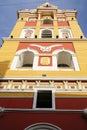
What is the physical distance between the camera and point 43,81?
1101 centimetres

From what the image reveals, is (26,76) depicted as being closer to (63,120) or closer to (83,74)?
(83,74)

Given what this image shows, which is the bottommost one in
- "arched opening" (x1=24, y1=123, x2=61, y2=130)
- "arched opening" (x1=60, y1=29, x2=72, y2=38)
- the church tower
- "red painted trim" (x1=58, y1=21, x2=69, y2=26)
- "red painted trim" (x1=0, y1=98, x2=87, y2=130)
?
"arched opening" (x1=24, y1=123, x2=61, y2=130)

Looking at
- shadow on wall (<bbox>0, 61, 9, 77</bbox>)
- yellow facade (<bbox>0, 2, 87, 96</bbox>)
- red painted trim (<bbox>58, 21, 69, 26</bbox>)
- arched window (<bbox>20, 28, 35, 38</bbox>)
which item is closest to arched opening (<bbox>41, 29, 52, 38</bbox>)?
yellow facade (<bbox>0, 2, 87, 96</bbox>)

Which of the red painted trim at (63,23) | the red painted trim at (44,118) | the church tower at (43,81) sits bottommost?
A: the red painted trim at (44,118)

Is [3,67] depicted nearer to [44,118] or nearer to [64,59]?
[64,59]

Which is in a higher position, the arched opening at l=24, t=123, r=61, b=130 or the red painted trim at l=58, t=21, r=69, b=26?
the red painted trim at l=58, t=21, r=69, b=26

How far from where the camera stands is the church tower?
853 cm

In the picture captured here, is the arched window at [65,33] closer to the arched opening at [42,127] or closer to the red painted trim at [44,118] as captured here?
the red painted trim at [44,118]

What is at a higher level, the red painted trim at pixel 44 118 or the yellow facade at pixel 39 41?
the yellow facade at pixel 39 41

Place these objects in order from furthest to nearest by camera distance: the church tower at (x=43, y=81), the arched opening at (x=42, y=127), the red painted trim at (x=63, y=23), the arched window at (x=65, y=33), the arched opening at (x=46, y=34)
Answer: the red painted trim at (x=63, y=23), the arched opening at (x=46, y=34), the arched window at (x=65, y=33), the church tower at (x=43, y=81), the arched opening at (x=42, y=127)

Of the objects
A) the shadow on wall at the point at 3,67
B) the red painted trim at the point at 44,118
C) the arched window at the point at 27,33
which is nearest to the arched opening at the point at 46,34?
the arched window at the point at 27,33

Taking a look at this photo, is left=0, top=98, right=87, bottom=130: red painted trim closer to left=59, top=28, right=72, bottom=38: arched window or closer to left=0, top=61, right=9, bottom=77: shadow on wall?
left=0, top=61, right=9, bottom=77: shadow on wall

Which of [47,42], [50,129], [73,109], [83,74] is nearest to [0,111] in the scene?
[50,129]

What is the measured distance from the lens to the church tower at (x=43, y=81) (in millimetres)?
8531
